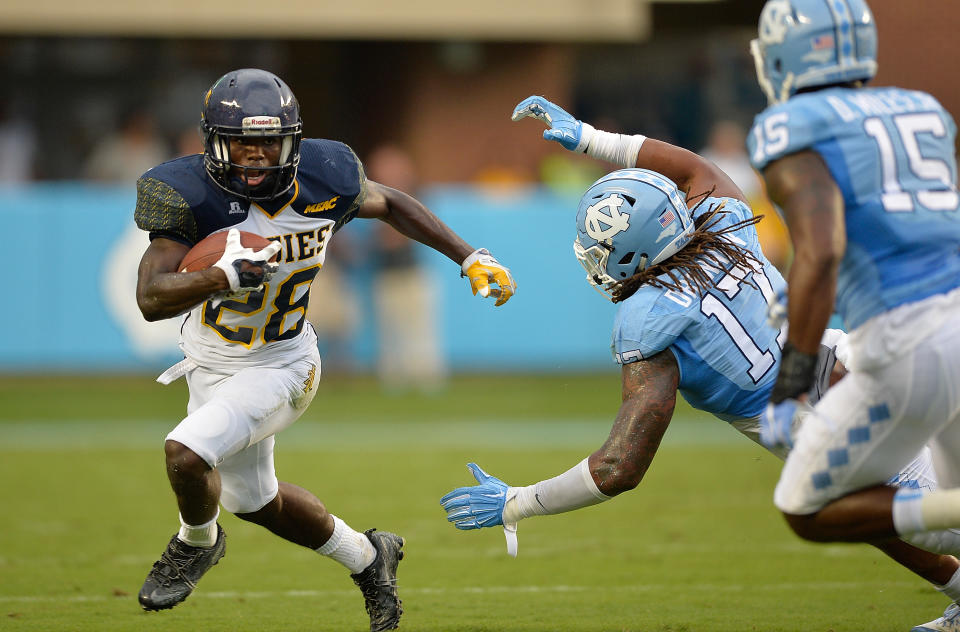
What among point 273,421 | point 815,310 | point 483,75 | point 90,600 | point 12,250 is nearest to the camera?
point 815,310

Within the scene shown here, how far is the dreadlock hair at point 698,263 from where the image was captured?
4.11 metres

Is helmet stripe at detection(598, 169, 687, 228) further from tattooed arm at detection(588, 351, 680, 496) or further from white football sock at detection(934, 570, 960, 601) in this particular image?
white football sock at detection(934, 570, 960, 601)

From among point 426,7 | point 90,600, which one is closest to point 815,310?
point 90,600

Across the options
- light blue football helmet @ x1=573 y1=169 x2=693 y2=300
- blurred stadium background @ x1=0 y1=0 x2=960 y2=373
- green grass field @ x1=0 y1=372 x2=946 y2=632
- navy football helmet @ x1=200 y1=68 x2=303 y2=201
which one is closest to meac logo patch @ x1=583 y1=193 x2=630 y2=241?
light blue football helmet @ x1=573 y1=169 x2=693 y2=300

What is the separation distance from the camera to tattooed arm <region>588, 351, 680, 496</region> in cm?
389

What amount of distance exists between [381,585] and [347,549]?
18 centimetres

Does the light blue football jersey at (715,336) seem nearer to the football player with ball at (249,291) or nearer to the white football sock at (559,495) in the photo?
the white football sock at (559,495)

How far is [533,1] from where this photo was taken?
13.5 metres

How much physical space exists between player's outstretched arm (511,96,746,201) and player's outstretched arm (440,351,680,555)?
913 millimetres

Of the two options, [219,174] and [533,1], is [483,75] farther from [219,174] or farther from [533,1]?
[219,174]

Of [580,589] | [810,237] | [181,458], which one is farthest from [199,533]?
[810,237]

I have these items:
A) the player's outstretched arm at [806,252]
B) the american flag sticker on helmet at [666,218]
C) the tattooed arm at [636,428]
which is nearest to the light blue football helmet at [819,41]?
the player's outstretched arm at [806,252]

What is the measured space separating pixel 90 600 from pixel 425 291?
21.9 feet

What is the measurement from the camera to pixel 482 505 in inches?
161
